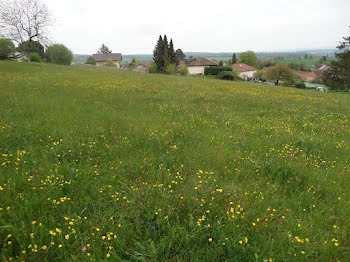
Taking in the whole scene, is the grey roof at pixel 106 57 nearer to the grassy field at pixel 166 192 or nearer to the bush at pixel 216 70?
the bush at pixel 216 70

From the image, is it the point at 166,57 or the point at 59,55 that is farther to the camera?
the point at 59,55

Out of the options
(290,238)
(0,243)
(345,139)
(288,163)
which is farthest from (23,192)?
(345,139)

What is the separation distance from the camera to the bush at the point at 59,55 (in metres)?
71.7

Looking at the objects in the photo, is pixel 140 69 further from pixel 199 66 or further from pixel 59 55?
pixel 59 55

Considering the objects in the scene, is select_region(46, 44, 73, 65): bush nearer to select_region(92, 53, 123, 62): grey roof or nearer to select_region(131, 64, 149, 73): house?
select_region(131, 64, 149, 73): house

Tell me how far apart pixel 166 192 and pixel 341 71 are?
5135cm

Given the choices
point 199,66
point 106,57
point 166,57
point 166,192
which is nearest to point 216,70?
point 166,57

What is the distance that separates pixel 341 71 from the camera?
40.5 metres

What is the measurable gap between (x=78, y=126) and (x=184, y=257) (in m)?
5.00

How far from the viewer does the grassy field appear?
2520mm

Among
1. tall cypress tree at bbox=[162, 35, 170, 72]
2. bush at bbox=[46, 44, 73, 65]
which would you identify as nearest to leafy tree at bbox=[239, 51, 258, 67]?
tall cypress tree at bbox=[162, 35, 170, 72]

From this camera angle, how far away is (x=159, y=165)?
4246mm

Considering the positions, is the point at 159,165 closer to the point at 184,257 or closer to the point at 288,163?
the point at 184,257

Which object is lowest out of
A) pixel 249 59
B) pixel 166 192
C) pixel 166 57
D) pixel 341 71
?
pixel 166 192
